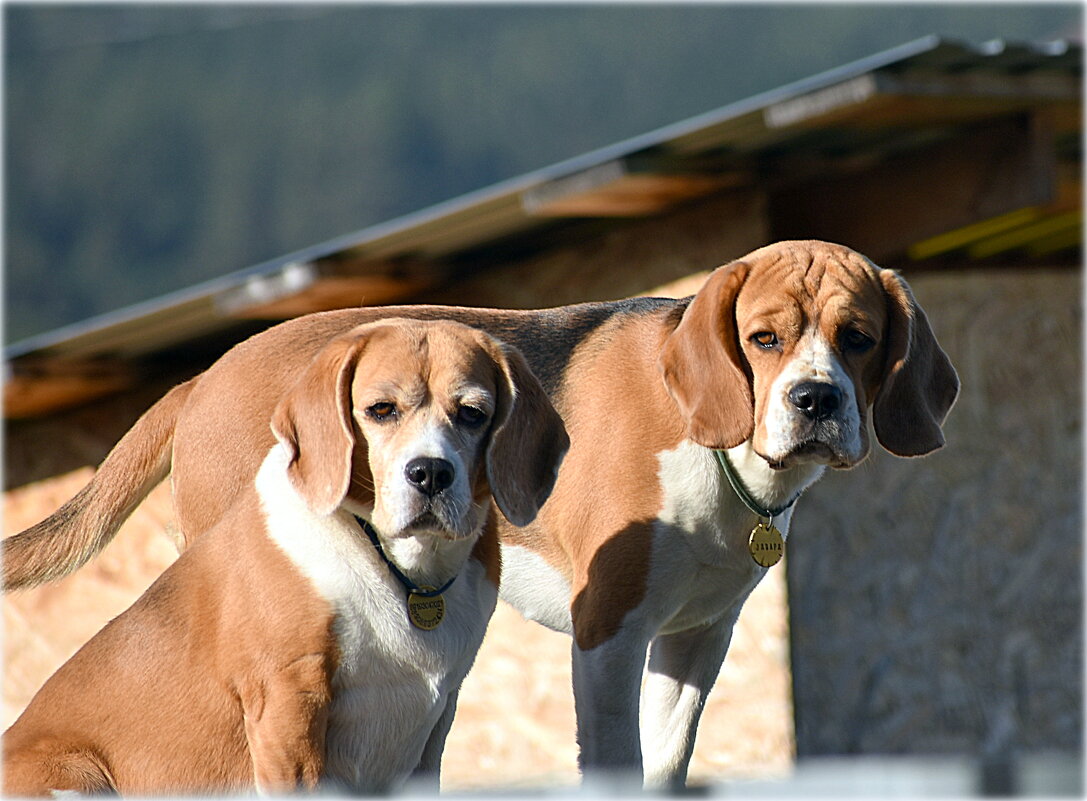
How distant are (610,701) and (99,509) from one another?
1.55 meters

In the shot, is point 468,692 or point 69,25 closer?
point 468,692

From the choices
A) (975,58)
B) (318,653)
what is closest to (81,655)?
(318,653)

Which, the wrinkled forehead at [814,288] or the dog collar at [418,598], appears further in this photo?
the wrinkled forehead at [814,288]

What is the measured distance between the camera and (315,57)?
32906mm

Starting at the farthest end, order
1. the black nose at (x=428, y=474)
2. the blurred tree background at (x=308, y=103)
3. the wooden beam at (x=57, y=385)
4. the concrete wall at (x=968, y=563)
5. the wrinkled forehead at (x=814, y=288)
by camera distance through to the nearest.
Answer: the blurred tree background at (x=308, y=103)
the wooden beam at (x=57, y=385)
the concrete wall at (x=968, y=563)
the wrinkled forehead at (x=814, y=288)
the black nose at (x=428, y=474)

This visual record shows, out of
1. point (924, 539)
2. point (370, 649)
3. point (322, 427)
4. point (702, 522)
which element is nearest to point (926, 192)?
point (924, 539)

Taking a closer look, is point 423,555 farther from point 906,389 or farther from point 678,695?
point 906,389

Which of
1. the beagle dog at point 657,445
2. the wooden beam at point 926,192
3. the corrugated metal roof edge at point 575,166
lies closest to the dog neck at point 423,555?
the beagle dog at point 657,445

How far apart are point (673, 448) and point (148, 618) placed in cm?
141

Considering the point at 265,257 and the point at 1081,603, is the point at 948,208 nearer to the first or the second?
the point at 1081,603

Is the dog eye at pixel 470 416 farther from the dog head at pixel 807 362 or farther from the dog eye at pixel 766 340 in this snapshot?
the dog eye at pixel 766 340

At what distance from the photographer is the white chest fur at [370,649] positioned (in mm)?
3705

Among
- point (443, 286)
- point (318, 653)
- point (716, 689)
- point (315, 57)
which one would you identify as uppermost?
point (315, 57)

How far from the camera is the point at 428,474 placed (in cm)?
357
